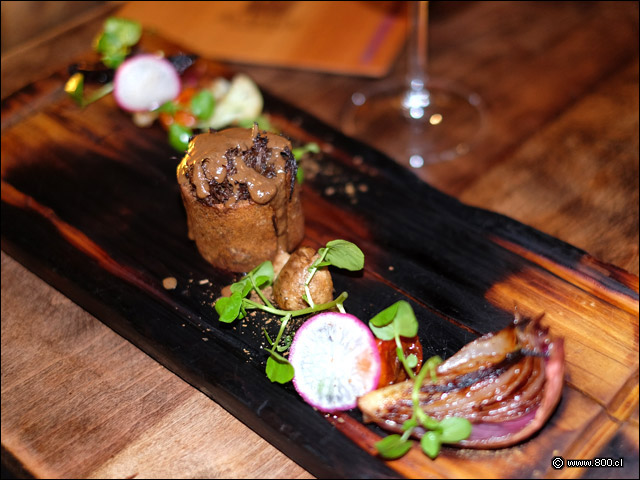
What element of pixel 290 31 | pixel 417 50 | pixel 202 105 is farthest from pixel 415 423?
pixel 290 31

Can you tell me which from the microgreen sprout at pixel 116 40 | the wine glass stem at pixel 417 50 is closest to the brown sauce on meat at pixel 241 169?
the microgreen sprout at pixel 116 40

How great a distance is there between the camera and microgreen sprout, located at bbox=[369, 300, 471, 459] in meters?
1.88

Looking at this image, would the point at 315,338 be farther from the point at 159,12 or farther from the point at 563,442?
the point at 159,12

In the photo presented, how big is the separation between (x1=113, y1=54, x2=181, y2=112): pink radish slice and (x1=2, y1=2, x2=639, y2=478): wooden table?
583mm

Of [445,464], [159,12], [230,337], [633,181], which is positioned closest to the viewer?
[445,464]

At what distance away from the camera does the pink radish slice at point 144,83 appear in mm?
3016

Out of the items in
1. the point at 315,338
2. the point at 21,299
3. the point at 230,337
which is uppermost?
the point at 315,338

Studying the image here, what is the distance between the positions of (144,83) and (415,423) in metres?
1.81

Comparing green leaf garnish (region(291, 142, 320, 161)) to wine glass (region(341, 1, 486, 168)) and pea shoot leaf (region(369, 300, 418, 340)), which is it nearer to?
wine glass (region(341, 1, 486, 168))

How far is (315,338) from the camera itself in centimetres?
208

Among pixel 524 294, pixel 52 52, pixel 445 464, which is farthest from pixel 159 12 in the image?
pixel 445 464

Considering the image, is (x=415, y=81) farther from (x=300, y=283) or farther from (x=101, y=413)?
(x=101, y=413)

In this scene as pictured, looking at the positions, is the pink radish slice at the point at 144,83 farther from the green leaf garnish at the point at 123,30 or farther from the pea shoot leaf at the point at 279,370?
the pea shoot leaf at the point at 279,370

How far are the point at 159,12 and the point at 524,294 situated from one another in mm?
2492
